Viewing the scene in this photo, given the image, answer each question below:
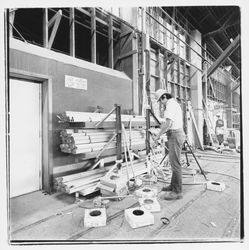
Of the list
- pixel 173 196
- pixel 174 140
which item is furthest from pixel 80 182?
pixel 174 140

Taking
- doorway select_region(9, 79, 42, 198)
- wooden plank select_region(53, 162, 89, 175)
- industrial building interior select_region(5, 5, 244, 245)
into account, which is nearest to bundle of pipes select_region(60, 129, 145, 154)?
industrial building interior select_region(5, 5, 244, 245)

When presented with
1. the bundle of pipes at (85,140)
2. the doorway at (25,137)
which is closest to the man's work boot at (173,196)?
the bundle of pipes at (85,140)

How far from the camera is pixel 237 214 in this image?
2373 millimetres

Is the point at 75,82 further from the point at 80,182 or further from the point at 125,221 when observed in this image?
the point at 125,221

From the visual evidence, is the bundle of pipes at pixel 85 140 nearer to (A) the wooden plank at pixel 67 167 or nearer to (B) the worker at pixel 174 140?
(A) the wooden plank at pixel 67 167

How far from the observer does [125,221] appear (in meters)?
2.17

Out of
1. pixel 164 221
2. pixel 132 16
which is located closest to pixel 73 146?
pixel 164 221

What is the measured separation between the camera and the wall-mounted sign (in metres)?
3.37

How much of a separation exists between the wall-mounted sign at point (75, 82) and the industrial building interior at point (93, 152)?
0.02 metres

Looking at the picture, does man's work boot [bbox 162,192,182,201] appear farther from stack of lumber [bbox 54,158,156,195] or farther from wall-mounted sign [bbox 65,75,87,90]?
wall-mounted sign [bbox 65,75,87,90]

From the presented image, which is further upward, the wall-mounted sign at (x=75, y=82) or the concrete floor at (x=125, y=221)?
the wall-mounted sign at (x=75, y=82)

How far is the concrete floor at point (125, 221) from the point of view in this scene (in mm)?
1911

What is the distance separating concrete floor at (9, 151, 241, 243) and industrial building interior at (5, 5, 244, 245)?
0.04 feet

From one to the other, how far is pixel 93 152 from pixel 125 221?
122cm
